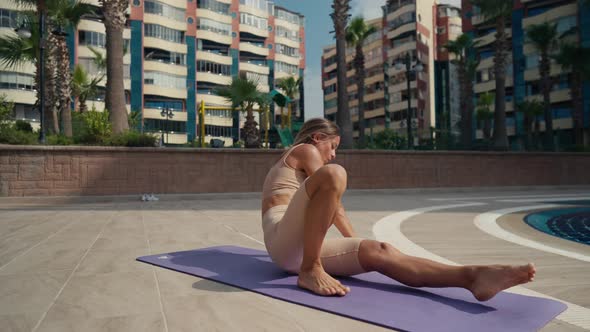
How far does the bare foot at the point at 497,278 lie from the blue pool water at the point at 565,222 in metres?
4.24

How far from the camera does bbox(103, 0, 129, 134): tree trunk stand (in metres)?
14.8

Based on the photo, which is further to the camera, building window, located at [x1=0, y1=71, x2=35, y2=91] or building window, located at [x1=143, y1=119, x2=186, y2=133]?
building window, located at [x1=143, y1=119, x2=186, y2=133]

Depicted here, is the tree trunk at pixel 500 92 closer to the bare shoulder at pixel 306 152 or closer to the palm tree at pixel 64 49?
the bare shoulder at pixel 306 152

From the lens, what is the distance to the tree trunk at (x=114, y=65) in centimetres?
1476

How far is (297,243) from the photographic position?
293 centimetres

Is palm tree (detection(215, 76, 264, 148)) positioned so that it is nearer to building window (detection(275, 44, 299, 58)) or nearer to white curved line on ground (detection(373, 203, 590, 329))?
white curved line on ground (detection(373, 203, 590, 329))

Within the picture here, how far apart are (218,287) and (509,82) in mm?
51391

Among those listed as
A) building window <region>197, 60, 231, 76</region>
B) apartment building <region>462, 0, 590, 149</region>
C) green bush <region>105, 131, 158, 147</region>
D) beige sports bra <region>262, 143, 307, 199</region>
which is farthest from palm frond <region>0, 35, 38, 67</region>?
apartment building <region>462, 0, 590, 149</region>

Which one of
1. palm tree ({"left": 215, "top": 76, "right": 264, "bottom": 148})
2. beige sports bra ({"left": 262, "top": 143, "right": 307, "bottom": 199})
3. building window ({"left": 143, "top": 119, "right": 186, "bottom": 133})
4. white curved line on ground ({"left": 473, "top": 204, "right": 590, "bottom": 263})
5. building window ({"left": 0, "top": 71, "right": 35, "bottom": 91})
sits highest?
building window ({"left": 0, "top": 71, "right": 35, "bottom": 91})

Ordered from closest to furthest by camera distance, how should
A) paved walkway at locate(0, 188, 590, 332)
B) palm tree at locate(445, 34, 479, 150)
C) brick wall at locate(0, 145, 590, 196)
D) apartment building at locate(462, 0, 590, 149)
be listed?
paved walkway at locate(0, 188, 590, 332) < brick wall at locate(0, 145, 590, 196) < palm tree at locate(445, 34, 479, 150) < apartment building at locate(462, 0, 590, 149)

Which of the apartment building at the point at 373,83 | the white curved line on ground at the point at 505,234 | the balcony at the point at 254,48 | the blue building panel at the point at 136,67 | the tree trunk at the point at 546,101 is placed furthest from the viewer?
the apartment building at the point at 373,83

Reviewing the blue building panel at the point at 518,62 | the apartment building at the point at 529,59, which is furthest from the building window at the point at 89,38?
the blue building panel at the point at 518,62

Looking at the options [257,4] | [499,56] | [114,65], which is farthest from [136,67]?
[499,56]

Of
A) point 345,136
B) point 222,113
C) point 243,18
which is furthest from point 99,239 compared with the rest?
point 243,18
